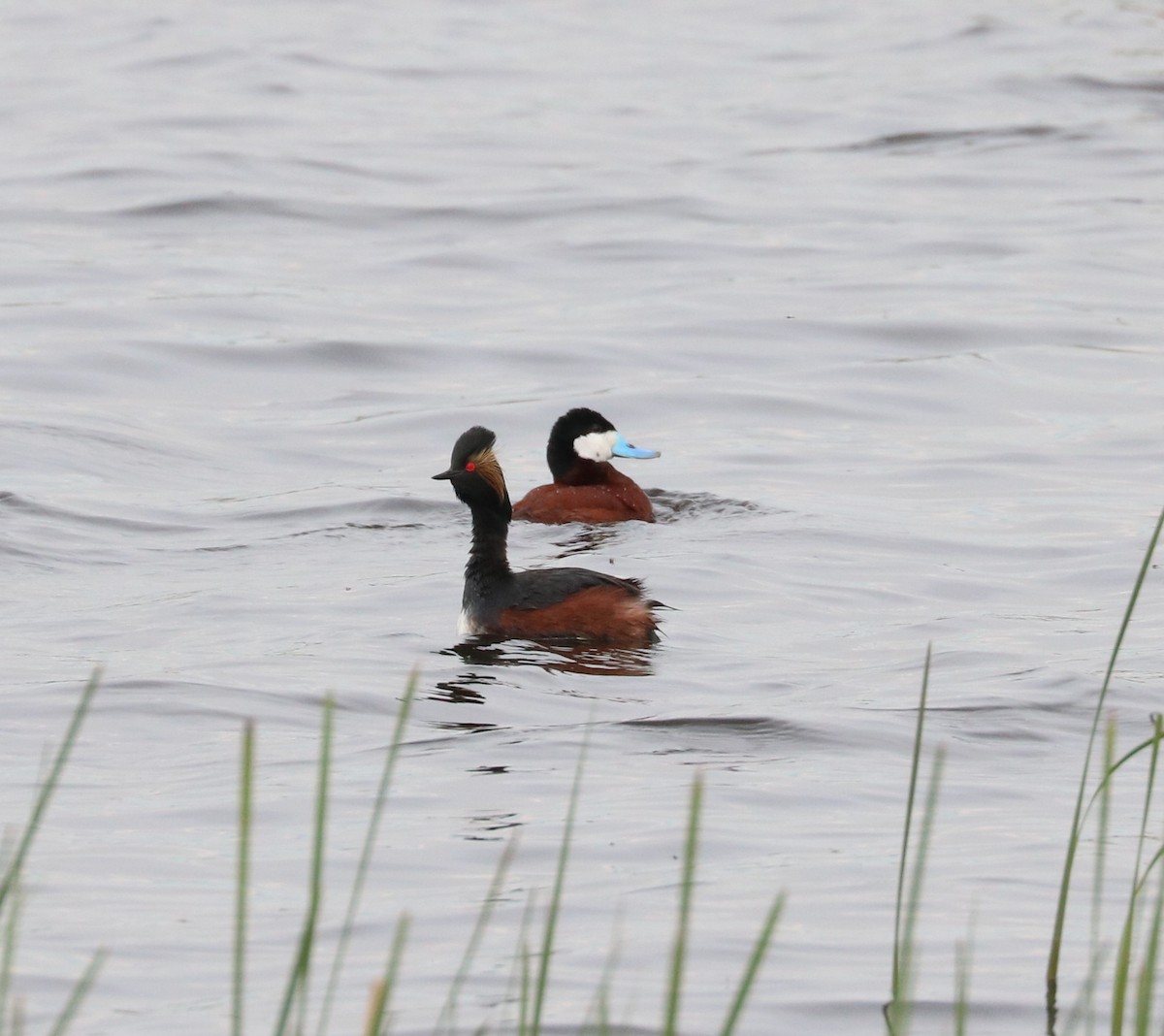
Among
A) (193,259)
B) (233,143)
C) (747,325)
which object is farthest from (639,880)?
(233,143)

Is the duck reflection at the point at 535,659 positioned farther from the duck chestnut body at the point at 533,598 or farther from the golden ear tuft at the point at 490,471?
the golden ear tuft at the point at 490,471

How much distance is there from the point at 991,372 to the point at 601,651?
7.89m

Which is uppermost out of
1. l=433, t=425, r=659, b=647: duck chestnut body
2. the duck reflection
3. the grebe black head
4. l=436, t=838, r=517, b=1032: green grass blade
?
l=436, t=838, r=517, b=1032: green grass blade

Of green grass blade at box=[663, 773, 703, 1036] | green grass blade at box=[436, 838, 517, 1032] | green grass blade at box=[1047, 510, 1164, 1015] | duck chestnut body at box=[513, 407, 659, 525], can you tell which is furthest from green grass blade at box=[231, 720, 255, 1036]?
duck chestnut body at box=[513, 407, 659, 525]

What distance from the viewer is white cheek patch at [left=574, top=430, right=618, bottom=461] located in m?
12.6

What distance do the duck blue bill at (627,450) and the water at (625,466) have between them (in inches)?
13.3

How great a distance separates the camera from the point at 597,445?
1265 centimetres

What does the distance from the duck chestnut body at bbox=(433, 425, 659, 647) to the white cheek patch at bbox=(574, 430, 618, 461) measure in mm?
2766

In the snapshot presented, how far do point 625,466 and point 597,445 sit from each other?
2876 mm

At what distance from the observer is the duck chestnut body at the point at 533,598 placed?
9188 mm

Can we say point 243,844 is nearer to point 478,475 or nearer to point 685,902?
point 685,902

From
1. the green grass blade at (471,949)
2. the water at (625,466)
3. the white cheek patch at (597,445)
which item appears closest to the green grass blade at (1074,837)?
the water at (625,466)

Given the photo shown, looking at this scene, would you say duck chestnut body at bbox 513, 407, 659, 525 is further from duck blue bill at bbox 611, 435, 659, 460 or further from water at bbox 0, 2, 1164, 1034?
water at bbox 0, 2, 1164, 1034

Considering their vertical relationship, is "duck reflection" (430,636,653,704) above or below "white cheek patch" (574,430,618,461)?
below
